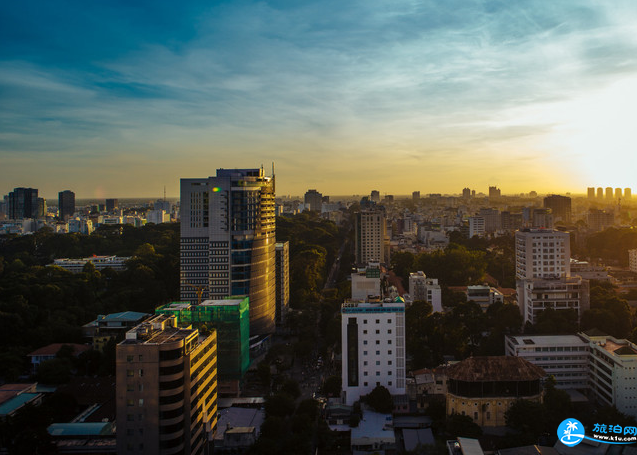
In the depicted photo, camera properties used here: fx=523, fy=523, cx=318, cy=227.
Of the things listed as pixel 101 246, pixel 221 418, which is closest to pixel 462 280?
pixel 221 418

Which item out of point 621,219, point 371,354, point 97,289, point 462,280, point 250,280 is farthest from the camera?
point 621,219

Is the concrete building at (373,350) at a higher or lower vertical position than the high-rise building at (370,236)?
lower

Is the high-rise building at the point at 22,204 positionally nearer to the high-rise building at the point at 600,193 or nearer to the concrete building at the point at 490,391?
the concrete building at the point at 490,391

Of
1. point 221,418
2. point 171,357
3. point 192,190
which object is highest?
point 192,190

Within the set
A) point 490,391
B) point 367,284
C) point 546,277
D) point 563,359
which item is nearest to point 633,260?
point 546,277

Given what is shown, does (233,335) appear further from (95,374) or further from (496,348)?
(496,348)

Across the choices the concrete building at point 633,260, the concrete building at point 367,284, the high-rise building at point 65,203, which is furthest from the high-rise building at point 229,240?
the high-rise building at point 65,203

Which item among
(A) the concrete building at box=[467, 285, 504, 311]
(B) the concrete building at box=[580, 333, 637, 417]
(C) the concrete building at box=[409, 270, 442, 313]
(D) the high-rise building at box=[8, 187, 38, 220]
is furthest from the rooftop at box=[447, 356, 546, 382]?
(D) the high-rise building at box=[8, 187, 38, 220]
